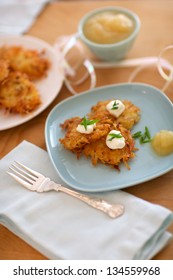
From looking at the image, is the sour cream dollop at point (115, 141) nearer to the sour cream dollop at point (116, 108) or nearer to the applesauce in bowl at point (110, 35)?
the sour cream dollop at point (116, 108)

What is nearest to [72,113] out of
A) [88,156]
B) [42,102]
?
[42,102]

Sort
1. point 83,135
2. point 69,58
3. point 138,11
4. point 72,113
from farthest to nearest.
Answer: point 138,11, point 69,58, point 72,113, point 83,135

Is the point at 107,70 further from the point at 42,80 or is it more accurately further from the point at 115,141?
the point at 115,141

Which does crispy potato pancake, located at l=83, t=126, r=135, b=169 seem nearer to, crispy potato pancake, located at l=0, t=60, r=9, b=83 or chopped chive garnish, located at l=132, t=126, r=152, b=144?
chopped chive garnish, located at l=132, t=126, r=152, b=144

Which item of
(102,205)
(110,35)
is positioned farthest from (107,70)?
(102,205)
